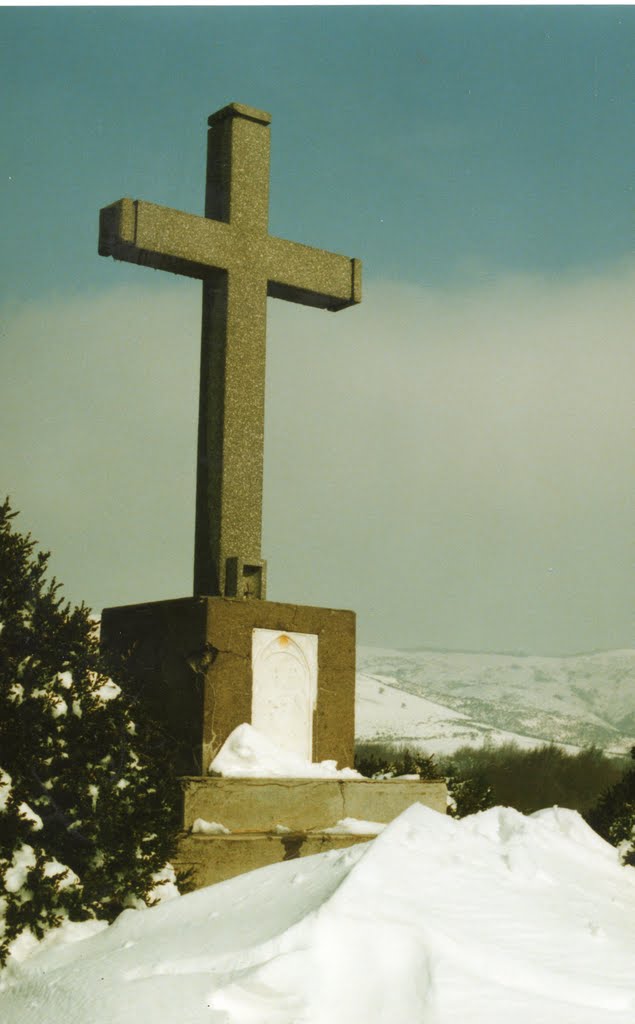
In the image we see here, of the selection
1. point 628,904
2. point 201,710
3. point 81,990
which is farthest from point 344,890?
point 201,710

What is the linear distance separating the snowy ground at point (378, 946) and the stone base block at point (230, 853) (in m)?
1.16

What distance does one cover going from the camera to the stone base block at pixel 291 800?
6.78 m

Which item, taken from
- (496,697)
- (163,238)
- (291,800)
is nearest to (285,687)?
(291,800)

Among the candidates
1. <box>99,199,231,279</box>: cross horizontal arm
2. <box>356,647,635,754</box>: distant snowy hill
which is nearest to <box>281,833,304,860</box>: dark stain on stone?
<box>99,199,231,279</box>: cross horizontal arm

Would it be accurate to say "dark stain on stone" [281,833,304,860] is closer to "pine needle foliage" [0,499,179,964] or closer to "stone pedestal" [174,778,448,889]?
"stone pedestal" [174,778,448,889]

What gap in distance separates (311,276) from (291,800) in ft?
13.0

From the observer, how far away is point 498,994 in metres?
3.76

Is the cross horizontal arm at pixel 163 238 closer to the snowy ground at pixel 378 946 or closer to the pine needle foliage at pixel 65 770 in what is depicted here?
the pine needle foliage at pixel 65 770

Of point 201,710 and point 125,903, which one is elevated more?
point 201,710

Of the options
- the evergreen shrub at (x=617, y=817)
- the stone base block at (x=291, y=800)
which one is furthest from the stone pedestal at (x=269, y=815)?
the evergreen shrub at (x=617, y=817)

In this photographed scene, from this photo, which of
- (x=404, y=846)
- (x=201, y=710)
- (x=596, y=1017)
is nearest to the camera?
(x=596, y=1017)

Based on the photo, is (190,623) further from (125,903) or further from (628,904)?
(628,904)

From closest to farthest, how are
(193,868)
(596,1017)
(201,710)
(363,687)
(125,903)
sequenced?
(596,1017), (125,903), (193,868), (201,710), (363,687)

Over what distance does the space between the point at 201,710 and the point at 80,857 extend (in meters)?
1.74
